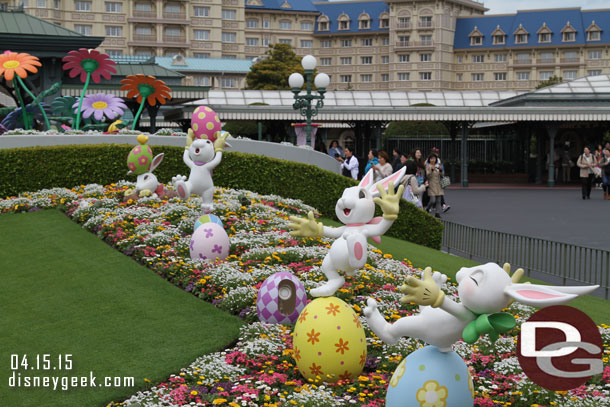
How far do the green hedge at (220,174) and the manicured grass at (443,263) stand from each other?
1.04 m

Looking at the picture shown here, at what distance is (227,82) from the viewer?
249 feet

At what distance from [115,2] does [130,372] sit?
76199 millimetres

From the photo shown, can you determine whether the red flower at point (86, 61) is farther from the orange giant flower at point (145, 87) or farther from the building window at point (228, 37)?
the building window at point (228, 37)

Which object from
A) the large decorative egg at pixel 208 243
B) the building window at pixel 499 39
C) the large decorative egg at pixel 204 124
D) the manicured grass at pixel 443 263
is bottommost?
the manicured grass at pixel 443 263

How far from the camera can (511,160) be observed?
4409cm

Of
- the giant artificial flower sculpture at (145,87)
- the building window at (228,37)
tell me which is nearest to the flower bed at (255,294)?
the giant artificial flower sculpture at (145,87)

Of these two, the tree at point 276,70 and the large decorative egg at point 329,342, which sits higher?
the tree at point 276,70

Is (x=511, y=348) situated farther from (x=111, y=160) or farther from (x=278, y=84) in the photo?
(x=278, y=84)

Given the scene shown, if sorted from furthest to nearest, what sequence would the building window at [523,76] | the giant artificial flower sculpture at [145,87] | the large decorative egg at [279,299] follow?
the building window at [523,76] → the giant artificial flower sculpture at [145,87] → the large decorative egg at [279,299]

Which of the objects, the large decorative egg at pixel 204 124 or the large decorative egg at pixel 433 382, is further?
the large decorative egg at pixel 204 124

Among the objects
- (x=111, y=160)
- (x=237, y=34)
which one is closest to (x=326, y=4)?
(x=237, y=34)

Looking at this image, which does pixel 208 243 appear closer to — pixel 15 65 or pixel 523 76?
pixel 15 65

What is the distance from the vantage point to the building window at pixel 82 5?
7556cm

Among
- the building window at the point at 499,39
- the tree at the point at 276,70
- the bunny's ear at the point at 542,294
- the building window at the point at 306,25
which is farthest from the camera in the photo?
the building window at the point at 306,25
